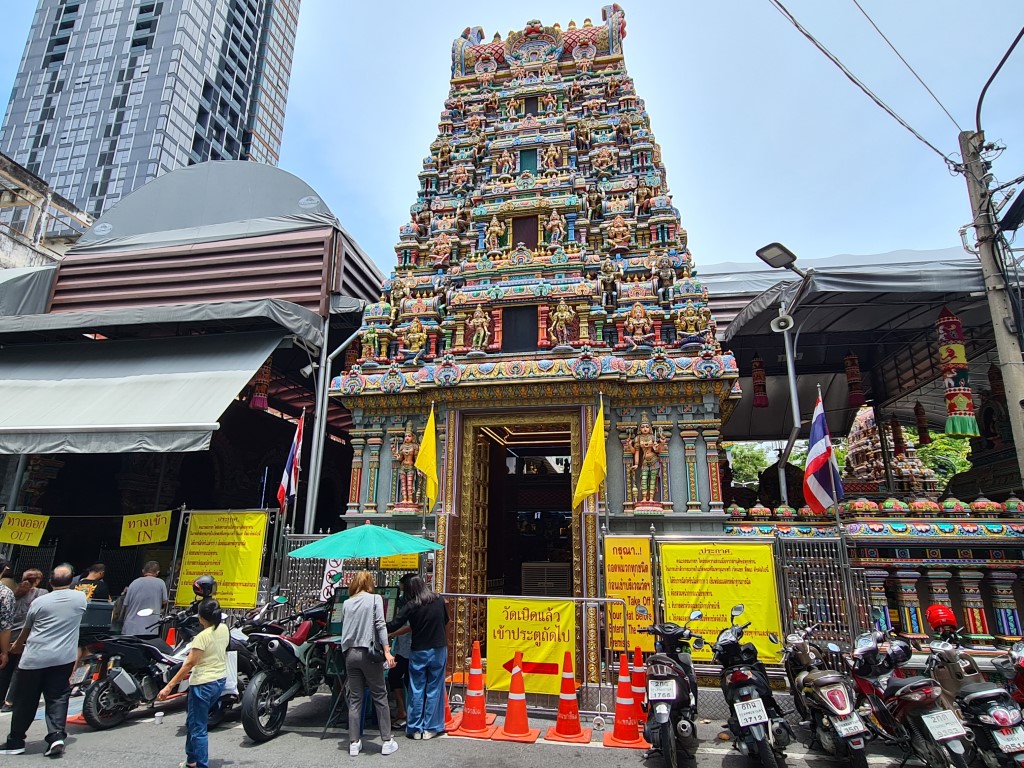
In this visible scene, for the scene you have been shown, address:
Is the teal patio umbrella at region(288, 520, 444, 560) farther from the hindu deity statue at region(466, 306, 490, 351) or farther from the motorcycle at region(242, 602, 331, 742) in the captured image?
the hindu deity statue at region(466, 306, 490, 351)

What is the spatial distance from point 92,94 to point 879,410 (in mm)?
75614

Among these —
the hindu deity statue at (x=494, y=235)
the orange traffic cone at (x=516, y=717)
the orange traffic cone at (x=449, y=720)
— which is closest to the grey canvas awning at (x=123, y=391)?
the hindu deity statue at (x=494, y=235)

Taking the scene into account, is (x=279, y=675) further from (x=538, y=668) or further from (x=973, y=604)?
(x=973, y=604)

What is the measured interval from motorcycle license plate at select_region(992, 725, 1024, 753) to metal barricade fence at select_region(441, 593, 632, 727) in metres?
3.32

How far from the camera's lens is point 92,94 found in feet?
201

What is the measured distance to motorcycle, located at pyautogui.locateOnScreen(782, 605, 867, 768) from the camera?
5.30m

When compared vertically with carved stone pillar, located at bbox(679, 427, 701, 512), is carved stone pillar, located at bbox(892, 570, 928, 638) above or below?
below

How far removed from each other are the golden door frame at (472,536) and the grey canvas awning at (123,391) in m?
4.34

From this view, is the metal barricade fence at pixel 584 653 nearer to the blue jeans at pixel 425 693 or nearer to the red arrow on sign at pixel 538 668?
the red arrow on sign at pixel 538 668

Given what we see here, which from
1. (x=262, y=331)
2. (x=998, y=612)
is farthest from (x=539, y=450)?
(x=998, y=612)

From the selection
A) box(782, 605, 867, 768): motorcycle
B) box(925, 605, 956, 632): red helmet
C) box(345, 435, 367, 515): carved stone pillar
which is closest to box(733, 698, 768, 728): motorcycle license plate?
box(782, 605, 867, 768): motorcycle

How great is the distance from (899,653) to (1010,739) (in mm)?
934

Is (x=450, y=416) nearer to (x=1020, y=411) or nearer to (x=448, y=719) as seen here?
(x=448, y=719)

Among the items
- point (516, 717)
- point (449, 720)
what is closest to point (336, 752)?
point (449, 720)
